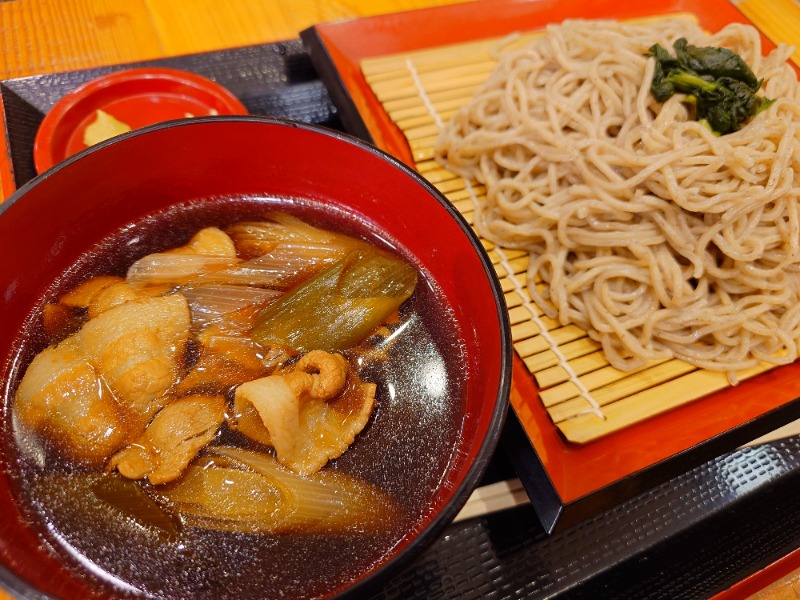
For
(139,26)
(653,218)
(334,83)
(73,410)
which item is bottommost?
(653,218)

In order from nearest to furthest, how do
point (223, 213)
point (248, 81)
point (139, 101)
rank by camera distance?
point (223, 213) < point (139, 101) < point (248, 81)

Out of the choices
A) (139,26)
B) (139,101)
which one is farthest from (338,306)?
(139,26)

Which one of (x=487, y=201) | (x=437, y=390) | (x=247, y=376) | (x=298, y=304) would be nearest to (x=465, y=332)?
(x=437, y=390)

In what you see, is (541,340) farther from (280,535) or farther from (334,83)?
(334,83)

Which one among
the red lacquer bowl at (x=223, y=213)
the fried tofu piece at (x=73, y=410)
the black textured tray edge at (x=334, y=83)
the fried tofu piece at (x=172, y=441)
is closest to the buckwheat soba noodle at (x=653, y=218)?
the black textured tray edge at (x=334, y=83)

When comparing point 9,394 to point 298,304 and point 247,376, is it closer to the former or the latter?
point 247,376

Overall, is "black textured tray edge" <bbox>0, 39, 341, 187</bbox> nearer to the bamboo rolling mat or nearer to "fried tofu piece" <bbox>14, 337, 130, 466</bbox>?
the bamboo rolling mat
